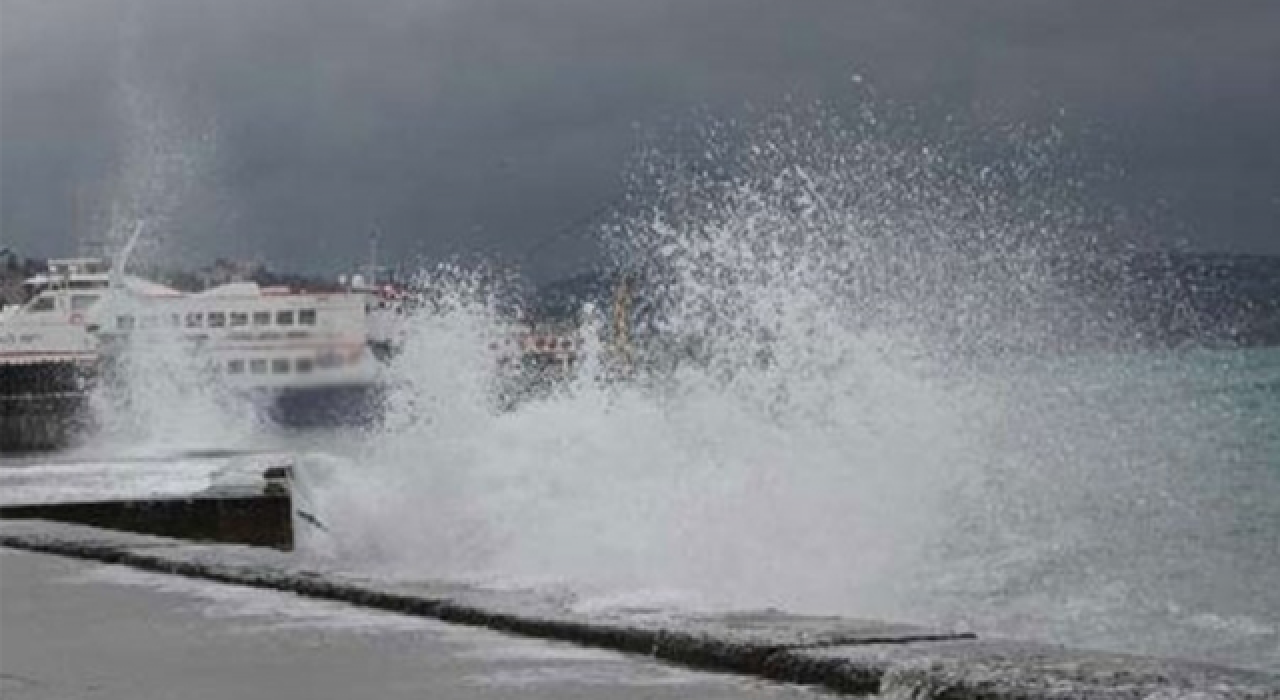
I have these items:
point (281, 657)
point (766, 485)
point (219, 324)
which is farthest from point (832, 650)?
point (219, 324)

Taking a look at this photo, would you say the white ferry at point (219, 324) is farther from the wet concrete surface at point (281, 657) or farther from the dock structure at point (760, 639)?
the wet concrete surface at point (281, 657)

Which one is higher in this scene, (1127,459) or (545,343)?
(545,343)

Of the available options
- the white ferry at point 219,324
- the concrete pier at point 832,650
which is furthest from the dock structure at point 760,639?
the white ferry at point 219,324

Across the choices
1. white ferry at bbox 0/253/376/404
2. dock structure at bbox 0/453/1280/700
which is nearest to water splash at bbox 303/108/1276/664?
dock structure at bbox 0/453/1280/700

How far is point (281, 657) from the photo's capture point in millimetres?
6863

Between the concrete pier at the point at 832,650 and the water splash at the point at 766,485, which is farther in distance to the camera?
the water splash at the point at 766,485

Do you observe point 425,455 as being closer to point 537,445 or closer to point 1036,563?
point 537,445

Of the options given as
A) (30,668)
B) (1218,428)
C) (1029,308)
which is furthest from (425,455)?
(1029,308)

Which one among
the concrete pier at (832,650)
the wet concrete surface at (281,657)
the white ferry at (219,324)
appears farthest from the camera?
the white ferry at (219,324)

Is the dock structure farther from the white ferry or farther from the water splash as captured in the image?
the white ferry

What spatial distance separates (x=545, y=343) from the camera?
87500 millimetres

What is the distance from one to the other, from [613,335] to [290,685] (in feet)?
155

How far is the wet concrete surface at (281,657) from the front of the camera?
5.98m

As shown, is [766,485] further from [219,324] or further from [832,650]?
[219,324]
